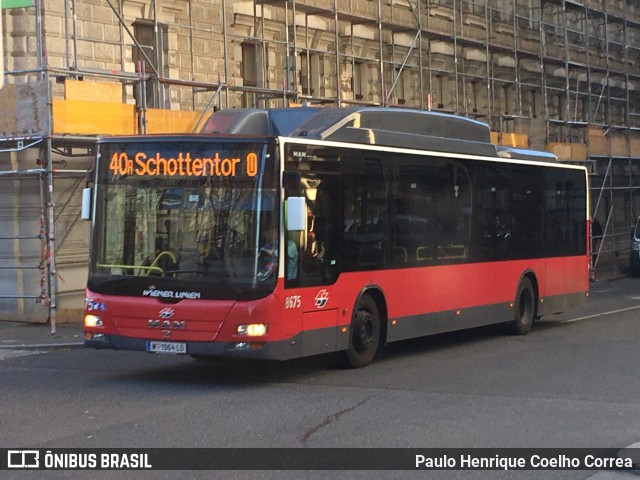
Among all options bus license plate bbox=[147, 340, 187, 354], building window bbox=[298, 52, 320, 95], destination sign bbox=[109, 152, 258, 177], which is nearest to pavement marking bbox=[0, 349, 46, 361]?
bus license plate bbox=[147, 340, 187, 354]

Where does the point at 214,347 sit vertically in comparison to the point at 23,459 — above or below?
above

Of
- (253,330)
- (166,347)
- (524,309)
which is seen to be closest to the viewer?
(253,330)

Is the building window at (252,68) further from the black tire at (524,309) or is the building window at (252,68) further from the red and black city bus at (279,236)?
the red and black city bus at (279,236)

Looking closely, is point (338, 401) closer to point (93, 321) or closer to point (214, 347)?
point (214, 347)

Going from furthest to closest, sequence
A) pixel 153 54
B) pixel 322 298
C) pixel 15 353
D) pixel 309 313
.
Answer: pixel 153 54
pixel 15 353
pixel 322 298
pixel 309 313

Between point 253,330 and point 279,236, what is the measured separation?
1.03 meters

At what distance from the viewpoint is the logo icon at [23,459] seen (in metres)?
8.16

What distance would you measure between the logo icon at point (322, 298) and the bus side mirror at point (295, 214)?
101 centimetres

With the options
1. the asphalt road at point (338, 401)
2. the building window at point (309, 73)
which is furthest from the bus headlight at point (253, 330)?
the building window at point (309, 73)

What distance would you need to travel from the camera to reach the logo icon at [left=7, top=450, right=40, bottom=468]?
816 cm

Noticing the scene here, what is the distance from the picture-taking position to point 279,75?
2573cm

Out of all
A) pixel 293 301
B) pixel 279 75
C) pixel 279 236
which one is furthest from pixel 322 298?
pixel 279 75

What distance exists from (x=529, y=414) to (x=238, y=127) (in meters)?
5.33

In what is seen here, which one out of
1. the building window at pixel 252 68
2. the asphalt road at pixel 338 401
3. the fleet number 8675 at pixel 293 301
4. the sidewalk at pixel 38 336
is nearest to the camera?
the asphalt road at pixel 338 401
